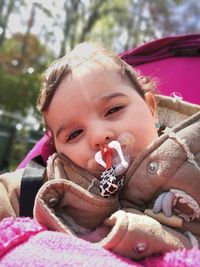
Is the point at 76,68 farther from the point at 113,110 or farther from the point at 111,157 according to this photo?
the point at 111,157

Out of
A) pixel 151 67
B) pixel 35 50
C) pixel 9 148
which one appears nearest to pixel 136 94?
pixel 151 67

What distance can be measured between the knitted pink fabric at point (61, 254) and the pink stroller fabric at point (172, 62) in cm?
108

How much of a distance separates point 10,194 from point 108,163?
14.7 inches

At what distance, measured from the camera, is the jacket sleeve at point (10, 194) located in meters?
1.41

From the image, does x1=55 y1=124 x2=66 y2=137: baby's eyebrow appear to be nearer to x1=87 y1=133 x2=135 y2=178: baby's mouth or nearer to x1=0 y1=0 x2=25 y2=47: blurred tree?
x1=87 y1=133 x2=135 y2=178: baby's mouth

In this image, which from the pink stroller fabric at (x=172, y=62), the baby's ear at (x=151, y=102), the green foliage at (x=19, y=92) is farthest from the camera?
the green foliage at (x=19, y=92)

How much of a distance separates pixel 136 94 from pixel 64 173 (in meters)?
0.32

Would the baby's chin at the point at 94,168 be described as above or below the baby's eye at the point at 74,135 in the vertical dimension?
below

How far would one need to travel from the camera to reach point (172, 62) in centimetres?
231

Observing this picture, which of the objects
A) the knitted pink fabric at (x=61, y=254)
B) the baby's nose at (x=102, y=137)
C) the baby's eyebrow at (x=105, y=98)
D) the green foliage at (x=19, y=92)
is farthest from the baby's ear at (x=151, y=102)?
the green foliage at (x=19, y=92)

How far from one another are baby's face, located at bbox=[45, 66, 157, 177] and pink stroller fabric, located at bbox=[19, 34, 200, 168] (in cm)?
75

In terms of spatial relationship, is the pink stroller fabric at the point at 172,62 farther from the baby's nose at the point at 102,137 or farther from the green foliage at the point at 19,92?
the green foliage at the point at 19,92

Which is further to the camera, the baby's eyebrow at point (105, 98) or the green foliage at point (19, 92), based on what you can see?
the green foliage at point (19, 92)

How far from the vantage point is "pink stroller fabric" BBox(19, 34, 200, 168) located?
2172 mm
